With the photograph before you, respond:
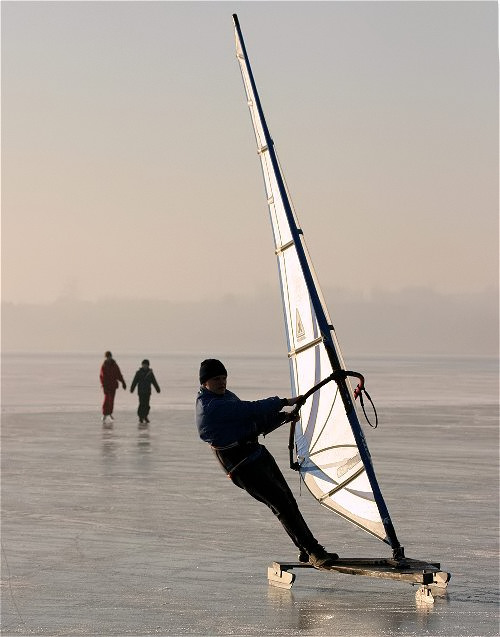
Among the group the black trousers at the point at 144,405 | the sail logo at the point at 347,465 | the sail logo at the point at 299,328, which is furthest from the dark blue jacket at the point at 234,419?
the black trousers at the point at 144,405

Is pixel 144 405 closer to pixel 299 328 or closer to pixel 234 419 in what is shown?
pixel 299 328

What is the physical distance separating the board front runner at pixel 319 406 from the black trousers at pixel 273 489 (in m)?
0.26

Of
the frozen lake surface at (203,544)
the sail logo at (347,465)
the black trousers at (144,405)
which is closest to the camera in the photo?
the frozen lake surface at (203,544)

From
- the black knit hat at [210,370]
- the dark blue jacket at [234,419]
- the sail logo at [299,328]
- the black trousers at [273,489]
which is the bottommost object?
the black trousers at [273,489]

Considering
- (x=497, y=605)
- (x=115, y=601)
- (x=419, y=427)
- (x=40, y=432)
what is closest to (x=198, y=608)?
(x=115, y=601)

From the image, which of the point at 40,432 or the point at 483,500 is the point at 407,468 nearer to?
the point at 483,500

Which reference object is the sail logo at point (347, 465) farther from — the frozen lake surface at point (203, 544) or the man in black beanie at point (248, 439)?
the frozen lake surface at point (203, 544)

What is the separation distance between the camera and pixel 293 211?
8.84 metres

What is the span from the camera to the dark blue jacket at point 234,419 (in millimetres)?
7996

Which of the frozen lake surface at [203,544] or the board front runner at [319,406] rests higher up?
the board front runner at [319,406]

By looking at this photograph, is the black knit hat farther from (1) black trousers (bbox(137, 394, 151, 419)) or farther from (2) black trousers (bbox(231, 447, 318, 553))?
(1) black trousers (bbox(137, 394, 151, 419))

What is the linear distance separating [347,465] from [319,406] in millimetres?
487

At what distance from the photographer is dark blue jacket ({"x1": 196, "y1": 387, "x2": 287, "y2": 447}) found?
26.2 ft

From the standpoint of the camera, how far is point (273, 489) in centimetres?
817
